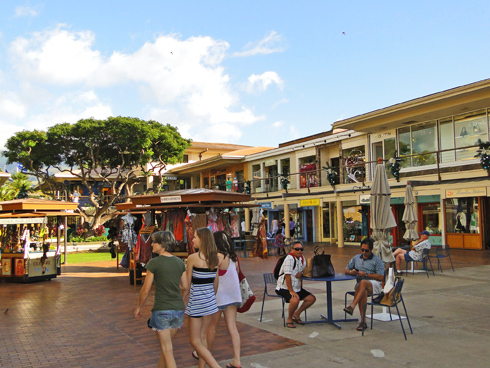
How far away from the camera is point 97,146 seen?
31188 millimetres

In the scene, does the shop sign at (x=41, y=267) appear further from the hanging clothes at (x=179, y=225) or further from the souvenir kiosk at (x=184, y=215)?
the hanging clothes at (x=179, y=225)

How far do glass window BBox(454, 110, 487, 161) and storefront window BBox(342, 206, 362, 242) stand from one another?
253 inches

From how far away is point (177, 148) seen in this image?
3300 centimetres

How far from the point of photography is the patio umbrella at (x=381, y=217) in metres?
11.0

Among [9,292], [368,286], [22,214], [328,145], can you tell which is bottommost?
[9,292]

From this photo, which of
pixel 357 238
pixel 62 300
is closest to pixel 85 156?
pixel 357 238

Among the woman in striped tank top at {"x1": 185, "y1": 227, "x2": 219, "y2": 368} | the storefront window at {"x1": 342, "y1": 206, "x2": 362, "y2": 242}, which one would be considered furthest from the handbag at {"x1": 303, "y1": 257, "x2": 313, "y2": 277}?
the storefront window at {"x1": 342, "y1": 206, "x2": 362, "y2": 242}

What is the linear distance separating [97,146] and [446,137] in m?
21.2

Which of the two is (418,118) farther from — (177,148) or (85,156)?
(85,156)

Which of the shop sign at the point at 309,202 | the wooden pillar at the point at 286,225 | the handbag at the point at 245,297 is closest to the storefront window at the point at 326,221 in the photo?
the shop sign at the point at 309,202

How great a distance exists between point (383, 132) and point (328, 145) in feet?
14.9

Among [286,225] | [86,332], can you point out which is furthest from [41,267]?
[286,225]

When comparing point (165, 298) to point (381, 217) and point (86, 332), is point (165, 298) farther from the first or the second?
point (381, 217)

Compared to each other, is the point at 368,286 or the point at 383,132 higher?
the point at 383,132
